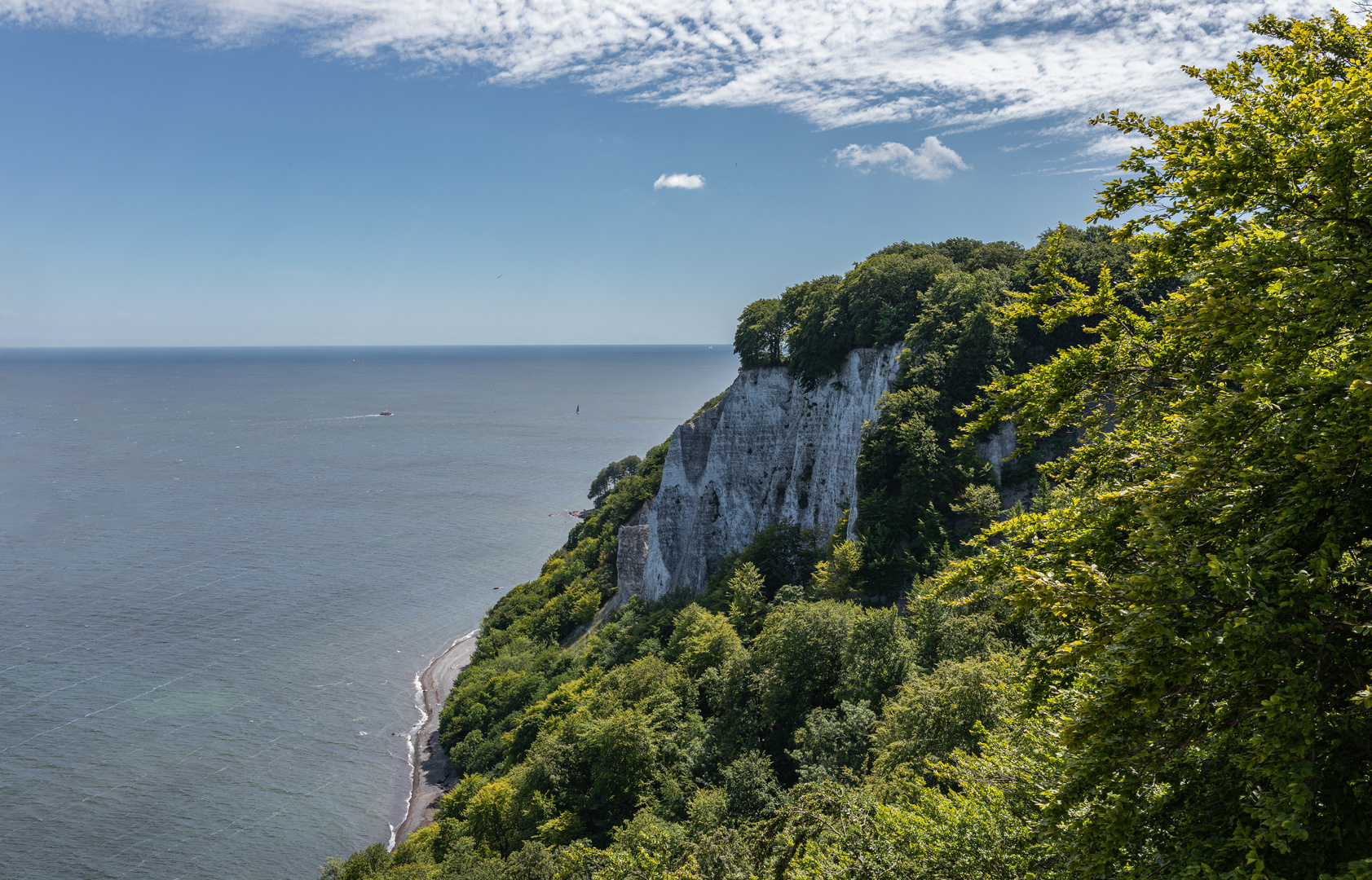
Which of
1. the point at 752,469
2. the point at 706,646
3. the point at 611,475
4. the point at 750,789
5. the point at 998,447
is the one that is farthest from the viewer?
the point at 611,475

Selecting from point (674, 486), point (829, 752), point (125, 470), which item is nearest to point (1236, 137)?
point (829, 752)

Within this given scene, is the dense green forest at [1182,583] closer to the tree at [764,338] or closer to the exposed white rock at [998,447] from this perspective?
the exposed white rock at [998,447]

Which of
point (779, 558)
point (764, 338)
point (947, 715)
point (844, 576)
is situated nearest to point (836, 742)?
point (947, 715)

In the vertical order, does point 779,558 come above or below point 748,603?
above

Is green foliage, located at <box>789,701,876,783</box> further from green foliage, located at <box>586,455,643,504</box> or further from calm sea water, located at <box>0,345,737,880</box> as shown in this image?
green foliage, located at <box>586,455,643,504</box>

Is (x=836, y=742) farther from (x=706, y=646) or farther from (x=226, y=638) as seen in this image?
(x=226, y=638)

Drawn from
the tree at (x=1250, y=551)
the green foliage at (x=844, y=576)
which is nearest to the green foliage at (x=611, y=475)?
the green foliage at (x=844, y=576)
